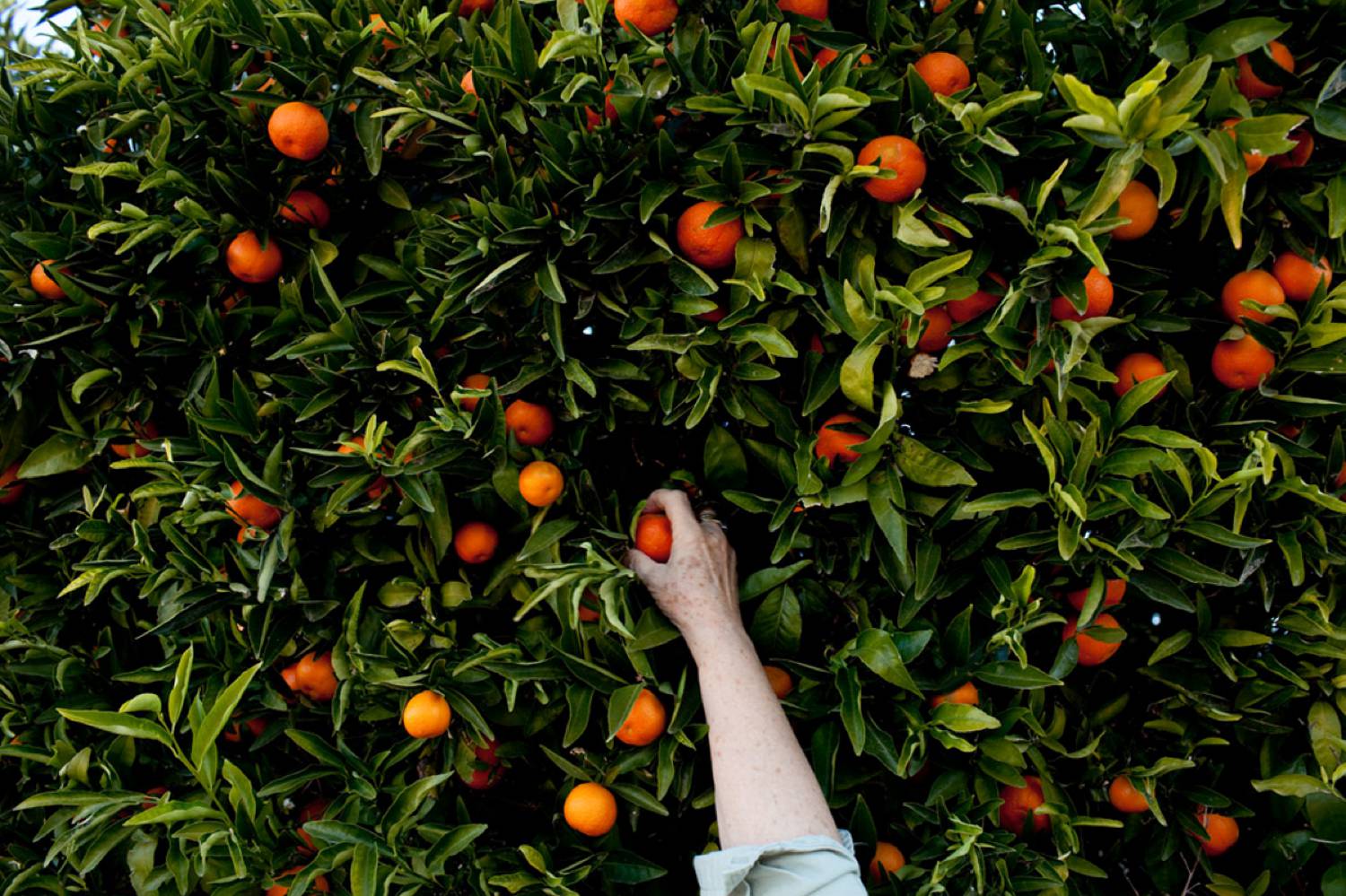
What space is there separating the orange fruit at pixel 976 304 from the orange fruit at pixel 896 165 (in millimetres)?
A: 169

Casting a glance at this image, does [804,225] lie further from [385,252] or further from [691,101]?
[385,252]

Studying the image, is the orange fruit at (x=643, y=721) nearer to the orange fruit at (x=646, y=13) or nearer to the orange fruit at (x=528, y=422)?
the orange fruit at (x=528, y=422)

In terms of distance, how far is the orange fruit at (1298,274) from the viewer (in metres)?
1.37

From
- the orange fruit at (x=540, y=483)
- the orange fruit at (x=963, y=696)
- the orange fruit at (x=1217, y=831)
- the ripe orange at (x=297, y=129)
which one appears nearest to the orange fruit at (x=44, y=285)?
the ripe orange at (x=297, y=129)

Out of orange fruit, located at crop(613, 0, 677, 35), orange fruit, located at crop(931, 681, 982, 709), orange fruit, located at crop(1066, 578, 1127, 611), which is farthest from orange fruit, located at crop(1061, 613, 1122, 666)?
orange fruit, located at crop(613, 0, 677, 35)

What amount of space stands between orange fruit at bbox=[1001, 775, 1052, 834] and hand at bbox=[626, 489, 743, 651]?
0.49m

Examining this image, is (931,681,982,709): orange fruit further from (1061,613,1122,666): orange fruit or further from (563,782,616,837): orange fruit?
(563,782,616,837): orange fruit

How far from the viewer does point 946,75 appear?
137cm

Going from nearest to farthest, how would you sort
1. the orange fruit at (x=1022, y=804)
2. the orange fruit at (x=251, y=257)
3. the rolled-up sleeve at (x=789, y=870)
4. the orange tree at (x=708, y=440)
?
the rolled-up sleeve at (x=789, y=870) < the orange tree at (x=708, y=440) < the orange fruit at (x=1022, y=804) < the orange fruit at (x=251, y=257)

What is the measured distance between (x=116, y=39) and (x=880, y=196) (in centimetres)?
129

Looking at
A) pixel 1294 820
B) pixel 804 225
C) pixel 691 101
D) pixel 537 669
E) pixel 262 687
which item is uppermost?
pixel 691 101

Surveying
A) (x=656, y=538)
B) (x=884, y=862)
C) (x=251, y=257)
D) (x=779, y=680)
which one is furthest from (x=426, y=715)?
(x=251, y=257)

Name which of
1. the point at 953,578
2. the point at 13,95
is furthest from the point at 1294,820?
the point at 13,95

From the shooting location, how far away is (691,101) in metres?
1.31
